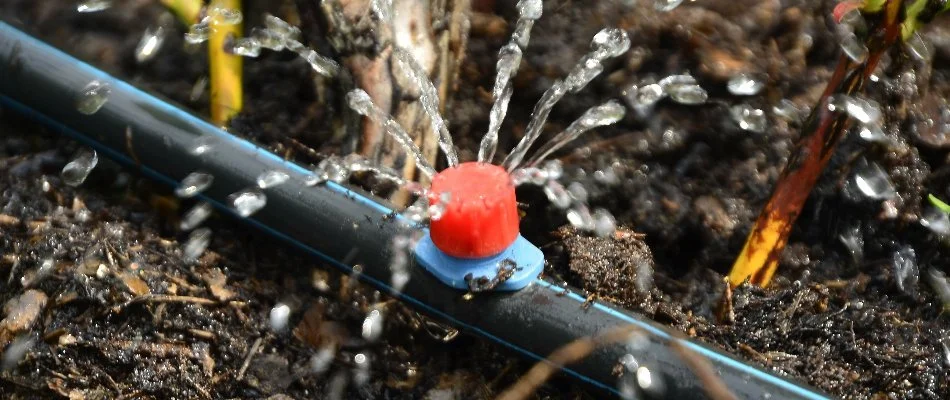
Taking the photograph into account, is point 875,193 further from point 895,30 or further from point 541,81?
point 541,81

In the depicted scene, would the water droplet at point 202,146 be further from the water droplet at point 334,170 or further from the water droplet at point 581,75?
the water droplet at point 581,75

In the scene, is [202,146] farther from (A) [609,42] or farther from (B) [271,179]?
(A) [609,42]

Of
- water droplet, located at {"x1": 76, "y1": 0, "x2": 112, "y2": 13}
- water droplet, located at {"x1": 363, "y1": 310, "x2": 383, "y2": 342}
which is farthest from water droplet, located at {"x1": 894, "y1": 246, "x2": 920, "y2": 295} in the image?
water droplet, located at {"x1": 76, "y1": 0, "x2": 112, "y2": 13}

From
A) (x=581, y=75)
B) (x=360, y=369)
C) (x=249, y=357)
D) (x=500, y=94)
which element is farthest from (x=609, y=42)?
(x=249, y=357)

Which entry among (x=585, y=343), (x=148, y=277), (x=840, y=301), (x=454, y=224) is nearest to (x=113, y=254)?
(x=148, y=277)

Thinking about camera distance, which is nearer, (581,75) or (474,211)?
(474,211)

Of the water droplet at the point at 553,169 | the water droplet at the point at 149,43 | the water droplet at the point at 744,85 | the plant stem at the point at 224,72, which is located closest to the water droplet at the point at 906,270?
the water droplet at the point at 744,85
